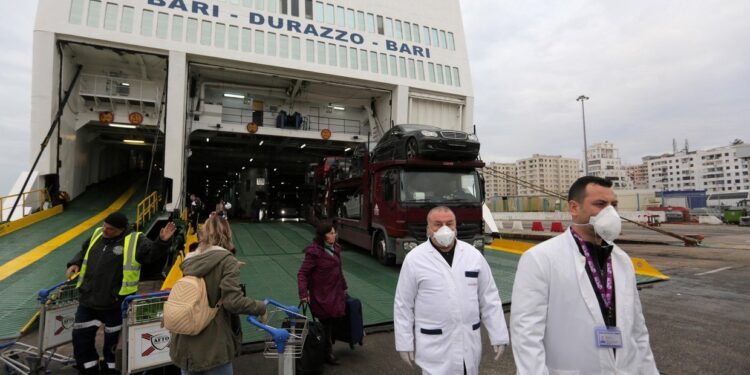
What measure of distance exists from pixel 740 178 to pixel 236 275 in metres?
145

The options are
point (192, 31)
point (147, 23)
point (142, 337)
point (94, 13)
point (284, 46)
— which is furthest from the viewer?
point (284, 46)

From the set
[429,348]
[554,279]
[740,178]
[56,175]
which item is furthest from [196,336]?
[740,178]

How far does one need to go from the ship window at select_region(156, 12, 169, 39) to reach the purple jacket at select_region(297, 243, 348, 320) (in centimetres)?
1395

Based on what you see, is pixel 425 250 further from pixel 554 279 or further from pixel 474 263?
pixel 554 279

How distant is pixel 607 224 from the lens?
190 cm

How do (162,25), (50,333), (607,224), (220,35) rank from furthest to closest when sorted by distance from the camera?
(220,35)
(162,25)
(50,333)
(607,224)

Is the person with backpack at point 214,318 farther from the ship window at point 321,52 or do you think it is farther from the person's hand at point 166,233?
the ship window at point 321,52

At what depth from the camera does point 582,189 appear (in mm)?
2021

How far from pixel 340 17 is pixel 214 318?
17206 millimetres

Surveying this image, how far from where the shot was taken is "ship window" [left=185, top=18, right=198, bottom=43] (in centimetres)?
1428

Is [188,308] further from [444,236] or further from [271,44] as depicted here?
[271,44]

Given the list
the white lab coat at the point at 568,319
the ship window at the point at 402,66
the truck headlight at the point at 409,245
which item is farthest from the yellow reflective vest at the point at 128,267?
the ship window at the point at 402,66

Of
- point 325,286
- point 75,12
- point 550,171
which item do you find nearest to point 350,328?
point 325,286

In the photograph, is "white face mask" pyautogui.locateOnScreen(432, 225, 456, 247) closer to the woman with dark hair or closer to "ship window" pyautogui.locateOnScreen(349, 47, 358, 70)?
the woman with dark hair
